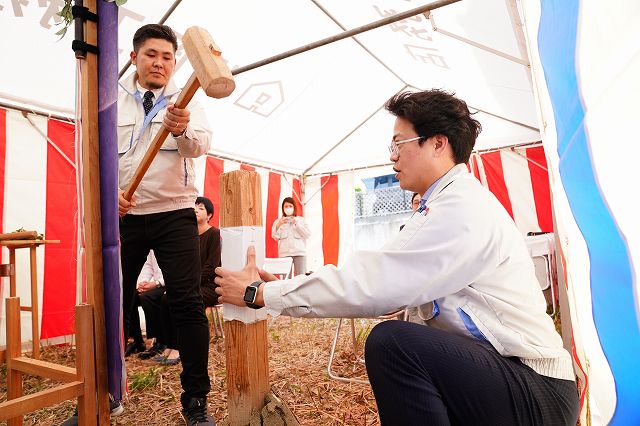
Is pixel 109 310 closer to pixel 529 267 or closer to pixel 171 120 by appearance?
pixel 171 120

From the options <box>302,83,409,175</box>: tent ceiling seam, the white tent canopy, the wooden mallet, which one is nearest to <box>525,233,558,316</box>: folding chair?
the white tent canopy

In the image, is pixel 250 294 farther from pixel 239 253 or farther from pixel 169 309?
pixel 169 309

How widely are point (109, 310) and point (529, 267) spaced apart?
123cm

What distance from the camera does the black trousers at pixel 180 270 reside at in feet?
5.66

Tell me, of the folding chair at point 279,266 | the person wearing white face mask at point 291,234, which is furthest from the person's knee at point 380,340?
the person wearing white face mask at point 291,234

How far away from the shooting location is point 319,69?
5.36m

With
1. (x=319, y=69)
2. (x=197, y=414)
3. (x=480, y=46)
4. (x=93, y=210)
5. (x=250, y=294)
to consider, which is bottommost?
(x=197, y=414)

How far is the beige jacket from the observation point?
1828mm

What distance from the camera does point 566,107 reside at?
111 cm

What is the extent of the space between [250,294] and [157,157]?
1018 mm

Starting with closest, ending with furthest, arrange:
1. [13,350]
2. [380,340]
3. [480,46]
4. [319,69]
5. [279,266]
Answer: [380,340]
[13,350]
[480,46]
[279,266]
[319,69]

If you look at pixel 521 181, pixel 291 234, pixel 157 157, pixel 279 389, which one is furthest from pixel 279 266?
pixel 521 181

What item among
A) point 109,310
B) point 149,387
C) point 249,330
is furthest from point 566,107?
point 149,387

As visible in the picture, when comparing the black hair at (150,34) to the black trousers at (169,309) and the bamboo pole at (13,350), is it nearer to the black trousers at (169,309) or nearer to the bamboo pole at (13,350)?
the bamboo pole at (13,350)
